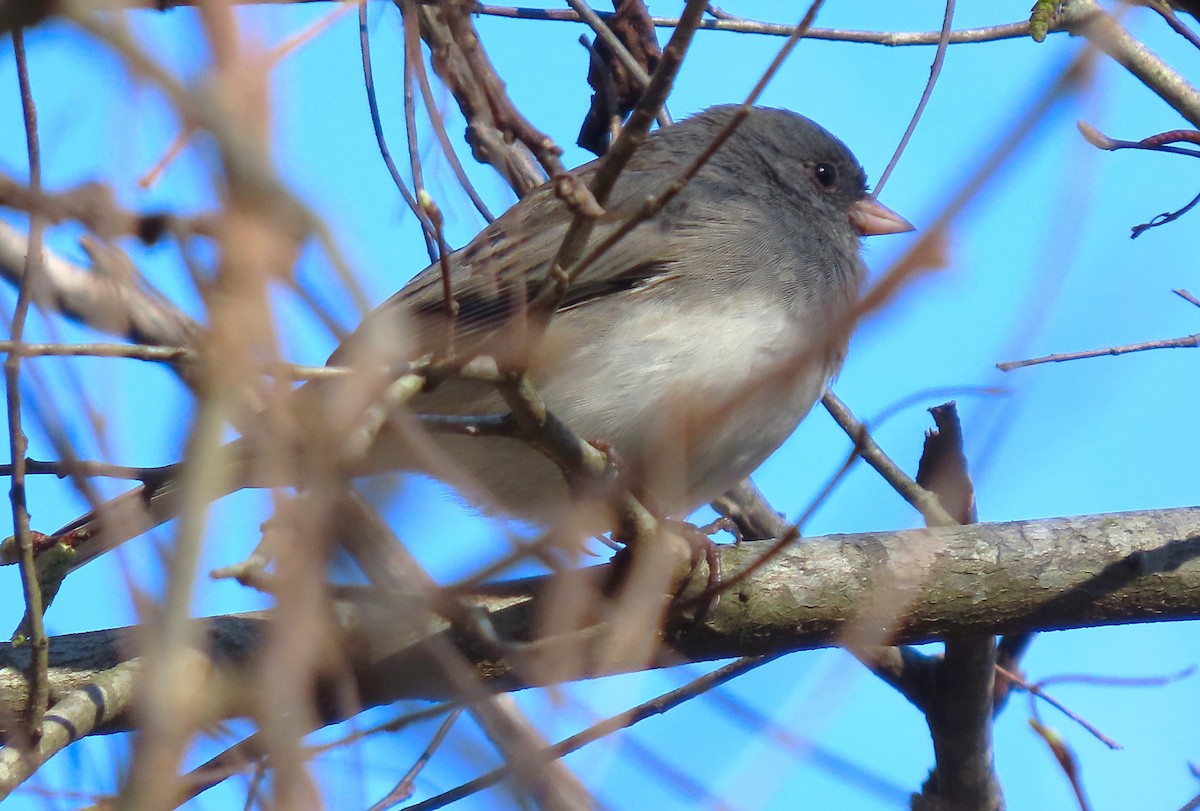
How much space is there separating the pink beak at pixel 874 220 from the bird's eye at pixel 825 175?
0.35 ft

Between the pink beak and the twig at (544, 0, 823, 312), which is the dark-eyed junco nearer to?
the pink beak

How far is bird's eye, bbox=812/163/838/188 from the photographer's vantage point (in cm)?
392

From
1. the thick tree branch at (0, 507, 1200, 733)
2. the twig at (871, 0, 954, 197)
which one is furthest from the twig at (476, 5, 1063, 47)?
the thick tree branch at (0, 507, 1200, 733)

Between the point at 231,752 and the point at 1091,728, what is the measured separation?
2.73m

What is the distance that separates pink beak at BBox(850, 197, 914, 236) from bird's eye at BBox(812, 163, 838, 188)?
108 mm

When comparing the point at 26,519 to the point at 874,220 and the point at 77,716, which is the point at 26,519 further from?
the point at 874,220

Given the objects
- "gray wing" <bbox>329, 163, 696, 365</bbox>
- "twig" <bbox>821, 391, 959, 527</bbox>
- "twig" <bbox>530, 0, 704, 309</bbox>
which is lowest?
"twig" <bbox>530, 0, 704, 309</bbox>

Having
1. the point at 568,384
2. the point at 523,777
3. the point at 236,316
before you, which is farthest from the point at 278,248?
the point at 568,384

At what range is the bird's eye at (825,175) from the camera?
3.92 meters

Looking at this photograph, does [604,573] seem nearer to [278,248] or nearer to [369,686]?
[369,686]

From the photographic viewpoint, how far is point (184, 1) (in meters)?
0.88

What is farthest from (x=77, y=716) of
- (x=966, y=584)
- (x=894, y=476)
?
(x=894, y=476)

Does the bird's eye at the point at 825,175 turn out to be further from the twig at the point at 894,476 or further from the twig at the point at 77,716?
the twig at the point at 77,716

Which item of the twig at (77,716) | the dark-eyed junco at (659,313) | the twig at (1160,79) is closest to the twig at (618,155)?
the dark-eyed junco at (659,313)
